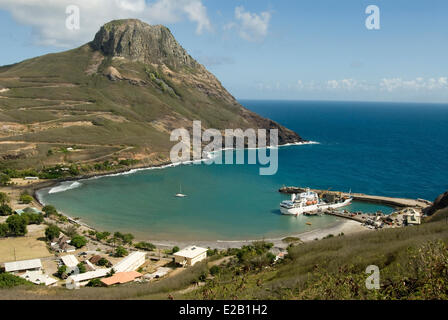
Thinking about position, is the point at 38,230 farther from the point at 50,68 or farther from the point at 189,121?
the point at 50,68

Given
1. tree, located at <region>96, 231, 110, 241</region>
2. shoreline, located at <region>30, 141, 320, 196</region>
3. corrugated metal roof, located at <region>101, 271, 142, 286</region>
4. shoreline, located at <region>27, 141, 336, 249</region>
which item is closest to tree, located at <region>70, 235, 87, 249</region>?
tree, located at <region>96, 231, 110, 241</region>

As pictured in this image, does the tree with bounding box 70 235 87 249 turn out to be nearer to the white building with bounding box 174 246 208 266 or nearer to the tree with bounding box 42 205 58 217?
the white building with bounding box 174 246 208 266

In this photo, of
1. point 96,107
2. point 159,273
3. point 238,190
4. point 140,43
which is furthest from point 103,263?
point 140,43

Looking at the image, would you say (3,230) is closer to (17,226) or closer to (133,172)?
(17,226)

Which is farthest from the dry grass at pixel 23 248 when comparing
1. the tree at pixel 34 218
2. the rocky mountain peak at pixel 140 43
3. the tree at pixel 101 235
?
the rocky mountain peak at pixel 140 43

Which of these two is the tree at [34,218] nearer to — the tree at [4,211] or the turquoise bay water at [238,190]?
the tree at [4,211]
